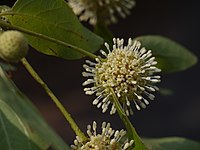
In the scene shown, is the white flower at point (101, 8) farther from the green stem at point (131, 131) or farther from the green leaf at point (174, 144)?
the green stem at point (131, 131)

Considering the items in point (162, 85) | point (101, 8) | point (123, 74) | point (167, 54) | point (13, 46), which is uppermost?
point (13, 46)

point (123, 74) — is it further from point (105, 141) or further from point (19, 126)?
point (19, 126)

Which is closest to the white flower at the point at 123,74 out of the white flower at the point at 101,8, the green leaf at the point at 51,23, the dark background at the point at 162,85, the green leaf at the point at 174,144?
the green leaf at the point at 51,23

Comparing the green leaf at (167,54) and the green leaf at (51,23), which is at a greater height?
the green leaf at (51,23)

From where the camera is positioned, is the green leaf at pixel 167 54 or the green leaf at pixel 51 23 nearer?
the green leaf at pixel 51 23

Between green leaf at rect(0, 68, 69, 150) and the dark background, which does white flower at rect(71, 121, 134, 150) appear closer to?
green leaf at rect(0, 68, 69, 150)

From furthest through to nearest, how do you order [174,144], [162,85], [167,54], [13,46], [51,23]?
[162,85], [167,54], [174,144], [51,23], [13,46]

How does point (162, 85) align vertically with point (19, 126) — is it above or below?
below

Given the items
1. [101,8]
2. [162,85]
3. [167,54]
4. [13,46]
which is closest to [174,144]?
[167,54]
